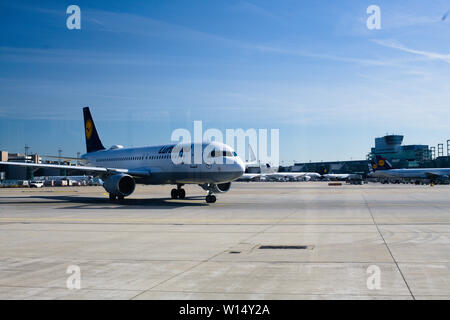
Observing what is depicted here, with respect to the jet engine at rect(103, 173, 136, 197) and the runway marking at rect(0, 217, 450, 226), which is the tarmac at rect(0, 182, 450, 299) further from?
the jet engine at rect(103, 173, 136, 197)

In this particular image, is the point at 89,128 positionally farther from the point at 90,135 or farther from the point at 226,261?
the point at 226,261

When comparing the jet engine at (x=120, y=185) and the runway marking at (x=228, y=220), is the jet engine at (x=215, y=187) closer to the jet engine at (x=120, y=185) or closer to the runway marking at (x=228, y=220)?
the jet engine at (x=120, y=185)

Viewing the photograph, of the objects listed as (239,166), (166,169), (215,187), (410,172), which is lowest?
(410,172)

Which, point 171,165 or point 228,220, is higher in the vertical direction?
point 171,165

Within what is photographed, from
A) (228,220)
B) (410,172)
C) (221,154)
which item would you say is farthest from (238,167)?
(410,172)

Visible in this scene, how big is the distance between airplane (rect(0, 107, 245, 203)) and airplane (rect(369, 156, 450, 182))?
8915 cm

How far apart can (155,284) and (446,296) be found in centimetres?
458

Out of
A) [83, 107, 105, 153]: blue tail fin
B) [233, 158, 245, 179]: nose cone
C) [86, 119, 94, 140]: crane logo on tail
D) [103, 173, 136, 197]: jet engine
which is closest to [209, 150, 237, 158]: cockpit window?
[233, 158, 245, 179]: nose cone

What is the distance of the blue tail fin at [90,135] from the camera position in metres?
45.1

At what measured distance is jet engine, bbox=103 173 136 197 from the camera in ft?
104

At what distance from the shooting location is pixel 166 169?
32969 mm

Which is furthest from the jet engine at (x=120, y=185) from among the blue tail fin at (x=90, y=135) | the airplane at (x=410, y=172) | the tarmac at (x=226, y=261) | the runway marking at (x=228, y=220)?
the airplane at (x=410, y=172)

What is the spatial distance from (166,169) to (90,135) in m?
16.2

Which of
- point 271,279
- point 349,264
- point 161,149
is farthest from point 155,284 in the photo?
point 161,149
